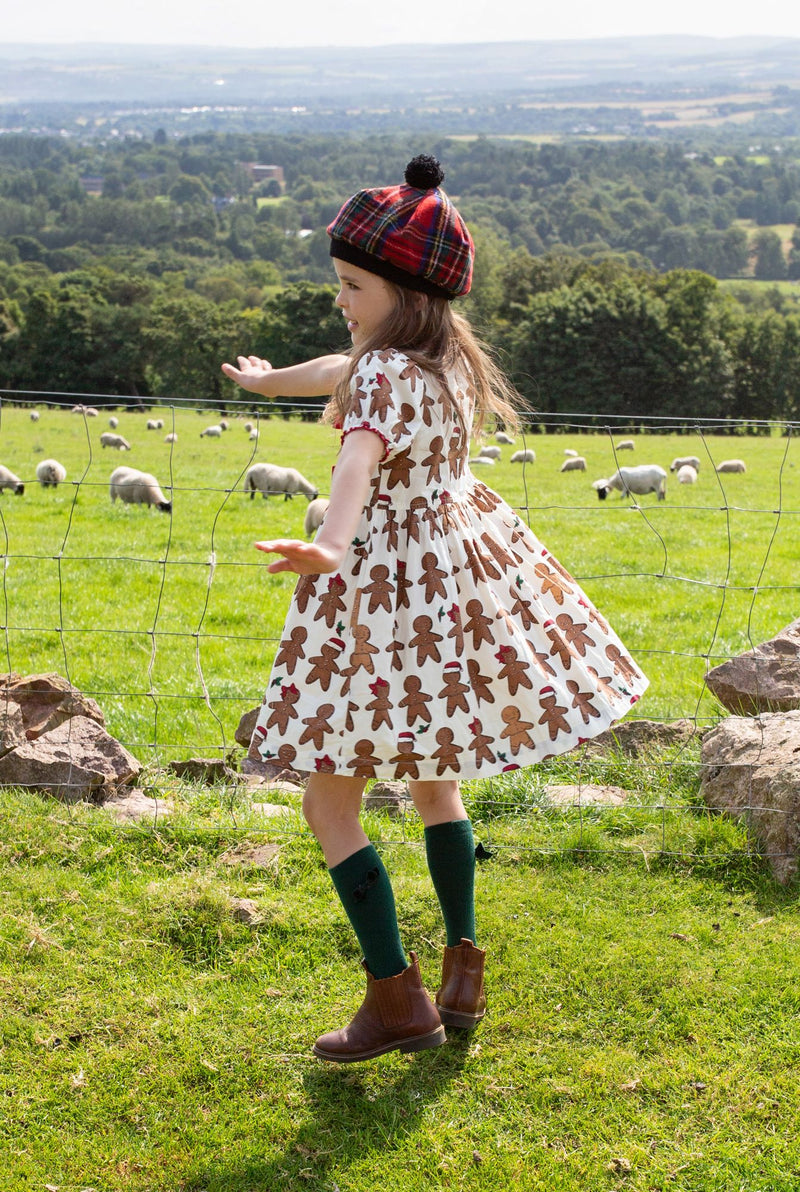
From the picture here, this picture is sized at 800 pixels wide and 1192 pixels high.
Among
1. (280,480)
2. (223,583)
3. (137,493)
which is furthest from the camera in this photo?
(280,480)

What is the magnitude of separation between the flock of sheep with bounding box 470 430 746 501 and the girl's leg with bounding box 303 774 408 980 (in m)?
13.5

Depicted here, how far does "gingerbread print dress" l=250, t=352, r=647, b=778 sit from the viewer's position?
2662 mm

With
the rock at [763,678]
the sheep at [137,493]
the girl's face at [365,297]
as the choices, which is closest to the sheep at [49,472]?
the sheep at [137,493]

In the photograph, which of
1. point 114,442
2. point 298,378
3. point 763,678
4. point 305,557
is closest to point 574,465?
point 114,442

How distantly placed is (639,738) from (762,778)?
0.73 m

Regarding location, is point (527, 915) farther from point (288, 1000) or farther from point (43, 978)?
point (43, 978)

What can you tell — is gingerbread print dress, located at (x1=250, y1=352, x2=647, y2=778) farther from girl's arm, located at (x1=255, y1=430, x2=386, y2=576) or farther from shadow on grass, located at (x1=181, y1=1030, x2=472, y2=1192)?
shadow on grass, located at (x1=181, y1=1030, x2=472, y2=1192)

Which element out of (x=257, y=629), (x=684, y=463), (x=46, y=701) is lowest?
(x=684, y=463)

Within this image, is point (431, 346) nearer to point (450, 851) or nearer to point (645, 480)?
point (450, 851)

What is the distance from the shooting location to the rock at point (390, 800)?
418cm

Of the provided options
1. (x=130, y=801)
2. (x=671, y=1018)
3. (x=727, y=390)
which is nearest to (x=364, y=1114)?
(x=671, y=1018)

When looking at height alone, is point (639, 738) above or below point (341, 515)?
below

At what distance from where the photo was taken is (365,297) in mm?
2727

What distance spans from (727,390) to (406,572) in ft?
188
